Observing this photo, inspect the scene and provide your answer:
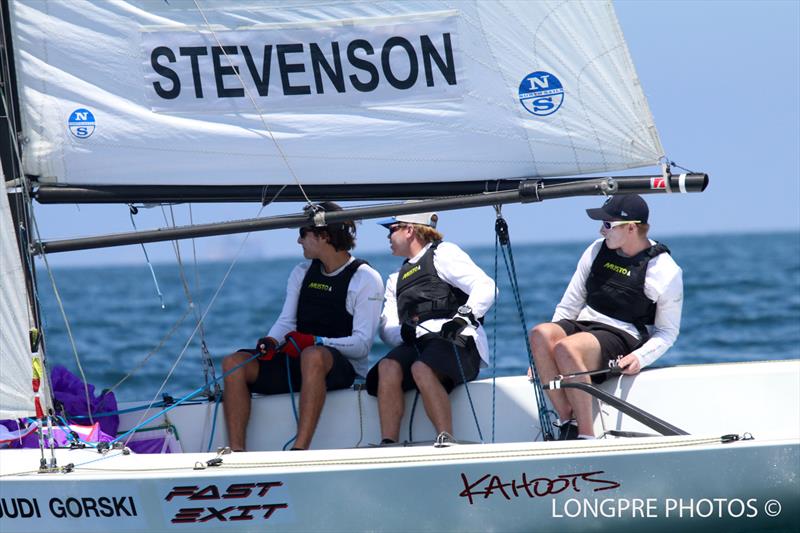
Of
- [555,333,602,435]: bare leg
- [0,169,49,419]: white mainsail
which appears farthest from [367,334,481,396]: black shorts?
[0,169,49,419]: white mainsail

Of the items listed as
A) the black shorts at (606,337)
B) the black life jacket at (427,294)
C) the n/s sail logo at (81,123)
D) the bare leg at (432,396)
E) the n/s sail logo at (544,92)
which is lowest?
the bare leg at (432,396)

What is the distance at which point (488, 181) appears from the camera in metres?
4.44

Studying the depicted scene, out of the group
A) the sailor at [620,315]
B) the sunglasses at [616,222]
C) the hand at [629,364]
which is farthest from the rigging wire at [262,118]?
the hand at [629,364]

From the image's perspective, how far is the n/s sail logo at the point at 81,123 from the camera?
453 cm

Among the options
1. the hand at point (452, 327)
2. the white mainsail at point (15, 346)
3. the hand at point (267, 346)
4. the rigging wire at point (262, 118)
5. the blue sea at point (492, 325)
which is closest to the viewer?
the white mainsail at point (15, 346)

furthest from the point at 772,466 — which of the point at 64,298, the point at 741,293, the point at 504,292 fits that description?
the point at 64,298

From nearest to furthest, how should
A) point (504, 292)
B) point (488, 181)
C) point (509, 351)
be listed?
1. point (488, 181)
2. point (509, 351)
3. point (504, 292)

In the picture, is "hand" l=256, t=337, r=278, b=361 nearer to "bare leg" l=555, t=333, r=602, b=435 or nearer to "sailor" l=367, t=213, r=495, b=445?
"sailor" l=367, t=213, r=495, b=445

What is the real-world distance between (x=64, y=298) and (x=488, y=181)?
2943 centimetres

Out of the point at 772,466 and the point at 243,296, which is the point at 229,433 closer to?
the point at 772,466

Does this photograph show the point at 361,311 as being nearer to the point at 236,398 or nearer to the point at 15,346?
the point at 236,398

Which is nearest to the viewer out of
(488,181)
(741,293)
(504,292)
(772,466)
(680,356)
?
(772,466)

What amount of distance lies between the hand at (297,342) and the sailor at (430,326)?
0.28 meters

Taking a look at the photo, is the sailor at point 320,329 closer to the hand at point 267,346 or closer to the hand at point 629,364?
the hand at point 267,346
